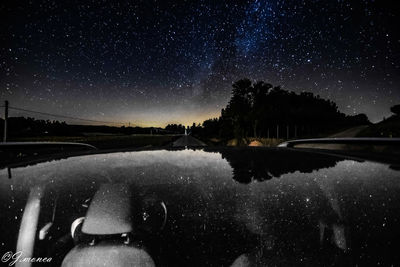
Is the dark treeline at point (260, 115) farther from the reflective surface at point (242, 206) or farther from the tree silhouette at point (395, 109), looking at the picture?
the reflective surface at point (242, 206)

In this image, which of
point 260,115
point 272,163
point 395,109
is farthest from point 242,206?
point 395,109

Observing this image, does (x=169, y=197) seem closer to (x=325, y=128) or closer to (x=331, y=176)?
(x=331, y=176)

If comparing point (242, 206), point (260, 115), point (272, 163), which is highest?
point (260, 115)

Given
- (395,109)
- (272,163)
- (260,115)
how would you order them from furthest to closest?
1. (395,109)
2. (260,115)
3. (272,163)

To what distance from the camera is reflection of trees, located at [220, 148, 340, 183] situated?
204 cm

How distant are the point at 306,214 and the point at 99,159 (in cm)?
195

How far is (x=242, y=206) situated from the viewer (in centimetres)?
186

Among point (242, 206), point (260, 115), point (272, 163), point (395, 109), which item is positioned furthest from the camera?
point (395, 109)

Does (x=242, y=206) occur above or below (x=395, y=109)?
below

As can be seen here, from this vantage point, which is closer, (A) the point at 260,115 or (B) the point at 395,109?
(A) the point at 260,115

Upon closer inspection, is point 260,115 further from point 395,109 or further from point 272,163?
point 272,163

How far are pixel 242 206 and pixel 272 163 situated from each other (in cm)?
55

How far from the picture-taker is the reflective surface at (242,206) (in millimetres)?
1413

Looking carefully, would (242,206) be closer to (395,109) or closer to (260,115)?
(260,115)
